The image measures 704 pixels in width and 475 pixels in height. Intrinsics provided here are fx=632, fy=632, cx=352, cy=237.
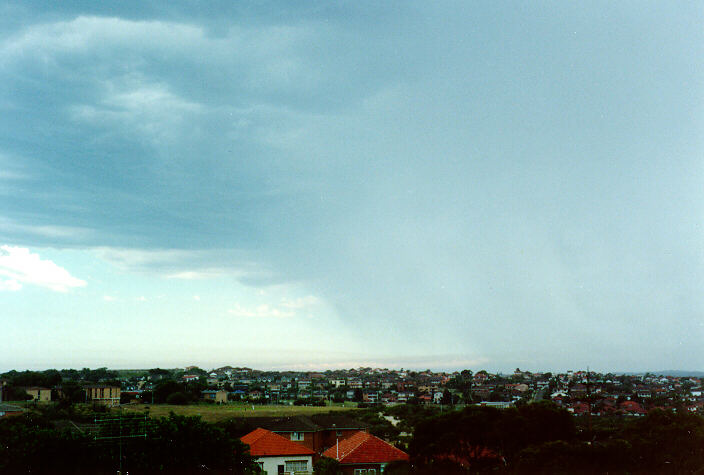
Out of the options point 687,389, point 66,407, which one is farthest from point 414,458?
point 687,389

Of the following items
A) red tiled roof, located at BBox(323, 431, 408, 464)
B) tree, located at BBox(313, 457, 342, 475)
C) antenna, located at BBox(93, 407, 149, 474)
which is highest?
antenna, located at BBox(93, 407, 149, 474)

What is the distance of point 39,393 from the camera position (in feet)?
166

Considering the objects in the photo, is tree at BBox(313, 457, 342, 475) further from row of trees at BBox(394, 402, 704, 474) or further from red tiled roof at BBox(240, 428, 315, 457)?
row of trees at BBox(394, 402, 704, 474)

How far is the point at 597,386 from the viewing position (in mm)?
63469

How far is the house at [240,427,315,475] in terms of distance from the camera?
2802cm

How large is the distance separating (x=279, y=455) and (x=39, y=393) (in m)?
31.2

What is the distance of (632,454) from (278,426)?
1886 centimetres

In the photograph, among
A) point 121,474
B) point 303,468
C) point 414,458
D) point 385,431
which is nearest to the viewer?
point 121,474

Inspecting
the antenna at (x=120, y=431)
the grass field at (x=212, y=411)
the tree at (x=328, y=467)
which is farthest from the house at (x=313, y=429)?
the antenna at (x=120, y=431)

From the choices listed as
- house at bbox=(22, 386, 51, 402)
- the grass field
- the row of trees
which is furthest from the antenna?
house at bbox=(22, 386, 51, 402)

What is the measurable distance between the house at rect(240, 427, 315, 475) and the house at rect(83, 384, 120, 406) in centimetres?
2065

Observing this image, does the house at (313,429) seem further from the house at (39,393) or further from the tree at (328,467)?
the house at (39,393)

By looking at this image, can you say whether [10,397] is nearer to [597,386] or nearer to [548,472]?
[548,472]

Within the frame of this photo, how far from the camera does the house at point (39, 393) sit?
160 ft
